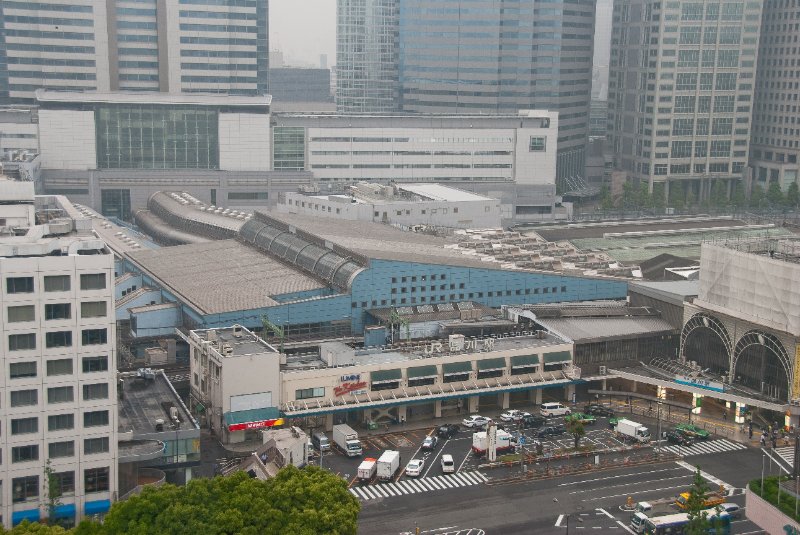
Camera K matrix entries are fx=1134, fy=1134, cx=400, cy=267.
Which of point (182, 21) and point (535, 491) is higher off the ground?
point (182, 21)

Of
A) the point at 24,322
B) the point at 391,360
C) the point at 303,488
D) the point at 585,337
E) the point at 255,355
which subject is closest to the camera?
the point at 303,488

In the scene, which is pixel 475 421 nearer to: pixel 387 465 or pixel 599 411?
pixel 599 411

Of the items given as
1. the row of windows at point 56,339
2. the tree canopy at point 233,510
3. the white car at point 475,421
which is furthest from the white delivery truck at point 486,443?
the row of windows at point 56,339

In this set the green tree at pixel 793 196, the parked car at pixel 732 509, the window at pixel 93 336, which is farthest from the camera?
the green tree at pixel 793 196

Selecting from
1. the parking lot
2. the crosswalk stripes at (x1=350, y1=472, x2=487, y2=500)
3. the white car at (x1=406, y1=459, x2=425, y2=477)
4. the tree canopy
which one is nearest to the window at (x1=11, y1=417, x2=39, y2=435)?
the tree canopy

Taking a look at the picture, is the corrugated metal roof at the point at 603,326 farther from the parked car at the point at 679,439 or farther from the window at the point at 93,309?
the window at the point at 93,309

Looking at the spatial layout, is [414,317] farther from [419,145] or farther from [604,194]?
[604,194]

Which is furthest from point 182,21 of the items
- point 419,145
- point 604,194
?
point 604,194
